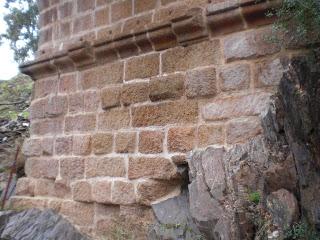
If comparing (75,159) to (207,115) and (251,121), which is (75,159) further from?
(251,121)

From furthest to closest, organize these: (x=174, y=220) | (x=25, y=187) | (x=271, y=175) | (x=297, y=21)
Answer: (x=25, y=187) → (x=174, y=220) → (x=297, y=21) → (x=271, y=175)

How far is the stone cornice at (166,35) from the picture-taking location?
322 cm

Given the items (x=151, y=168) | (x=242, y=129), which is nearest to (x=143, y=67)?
(x=151, y=168)

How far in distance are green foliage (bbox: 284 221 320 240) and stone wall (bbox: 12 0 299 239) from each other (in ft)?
2.80

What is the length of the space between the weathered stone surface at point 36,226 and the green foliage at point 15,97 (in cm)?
410

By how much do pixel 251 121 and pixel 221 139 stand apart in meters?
0.29

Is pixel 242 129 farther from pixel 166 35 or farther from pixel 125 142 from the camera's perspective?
pixel 125 142

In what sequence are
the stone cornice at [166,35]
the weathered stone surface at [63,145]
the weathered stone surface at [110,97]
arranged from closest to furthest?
1. the stone cornice at [166,35]
2. the weathered stone surface at [110,97]
3. the weathered stone surface at [63,145]

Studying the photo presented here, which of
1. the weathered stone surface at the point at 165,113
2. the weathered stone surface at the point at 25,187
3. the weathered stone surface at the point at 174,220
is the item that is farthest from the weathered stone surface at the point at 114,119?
the weathered stone surface at the point at 25,187

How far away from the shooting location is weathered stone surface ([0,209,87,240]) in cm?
428

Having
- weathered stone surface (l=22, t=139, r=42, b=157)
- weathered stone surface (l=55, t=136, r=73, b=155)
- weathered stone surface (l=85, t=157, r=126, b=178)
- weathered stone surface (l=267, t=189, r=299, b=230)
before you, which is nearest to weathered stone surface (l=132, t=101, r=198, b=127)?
weathered stone surface (l=85, t=157, r=126, b=178)

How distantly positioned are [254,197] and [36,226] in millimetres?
2624

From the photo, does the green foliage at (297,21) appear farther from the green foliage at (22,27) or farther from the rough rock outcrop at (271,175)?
the green foliage at (22,27)

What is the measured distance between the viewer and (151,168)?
3.70 metres
